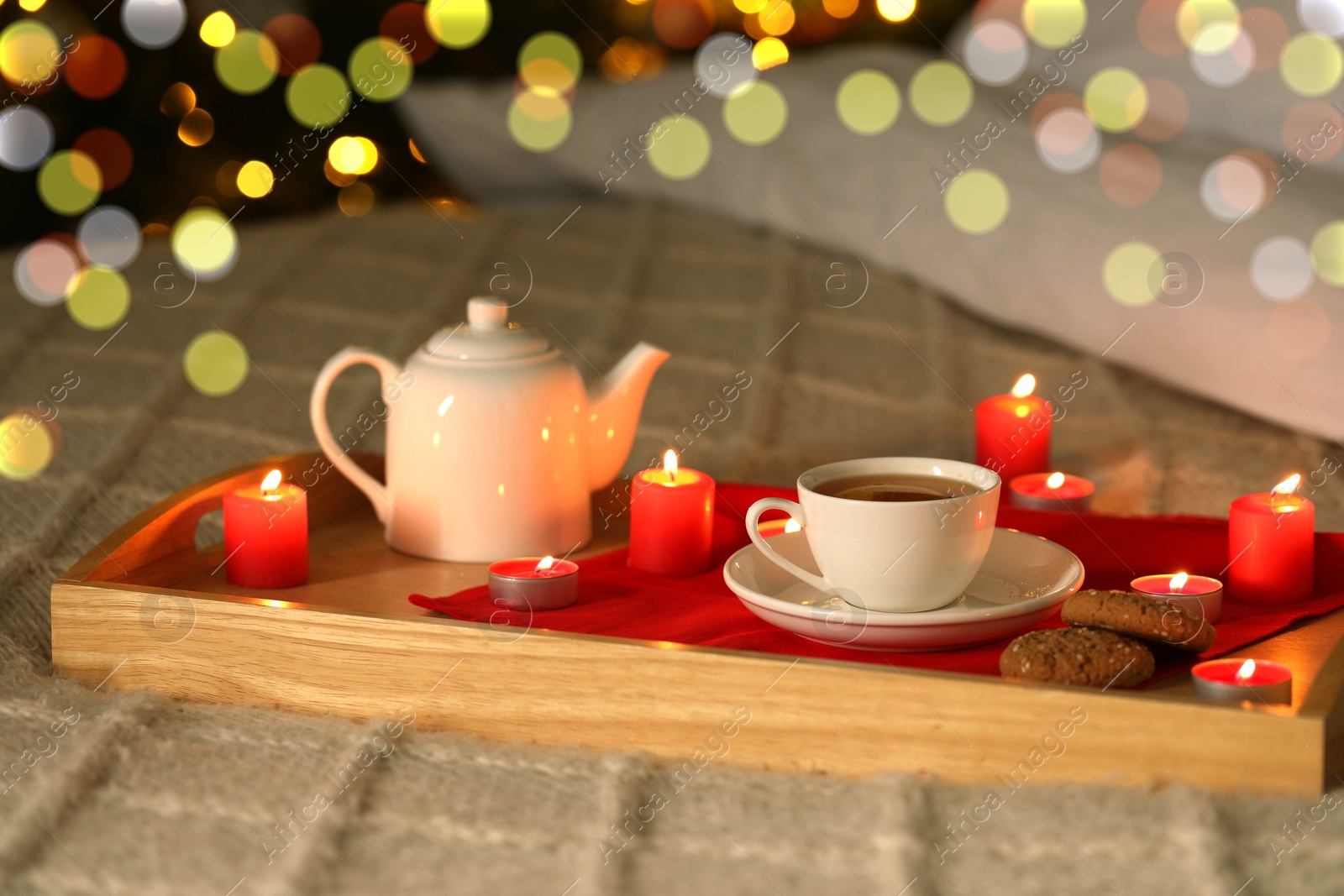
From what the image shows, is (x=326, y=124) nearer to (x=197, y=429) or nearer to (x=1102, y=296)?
(x=197, y=429)

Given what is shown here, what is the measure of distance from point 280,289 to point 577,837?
1227 millimetres

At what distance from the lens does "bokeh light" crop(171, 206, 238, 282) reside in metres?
1.72

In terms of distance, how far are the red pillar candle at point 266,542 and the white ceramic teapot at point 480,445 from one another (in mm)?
72

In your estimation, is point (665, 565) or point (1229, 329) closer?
point (665, 565)

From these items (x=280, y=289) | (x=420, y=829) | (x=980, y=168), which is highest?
(x=980, y=168)

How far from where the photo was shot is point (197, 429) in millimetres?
1233

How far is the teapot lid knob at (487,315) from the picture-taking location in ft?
2.75

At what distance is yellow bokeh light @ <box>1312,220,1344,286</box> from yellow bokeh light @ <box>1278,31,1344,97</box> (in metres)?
0.29

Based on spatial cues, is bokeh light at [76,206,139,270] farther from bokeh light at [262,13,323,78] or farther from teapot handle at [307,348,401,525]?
teapot handle at [307,348,401,525]

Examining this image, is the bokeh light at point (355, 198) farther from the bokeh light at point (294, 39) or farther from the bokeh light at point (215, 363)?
the bokeh light at point (215, 363)

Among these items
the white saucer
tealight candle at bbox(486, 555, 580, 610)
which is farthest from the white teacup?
tealight candle at bbox(486, 555, 580, 610)

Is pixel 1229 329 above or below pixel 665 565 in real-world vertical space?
above

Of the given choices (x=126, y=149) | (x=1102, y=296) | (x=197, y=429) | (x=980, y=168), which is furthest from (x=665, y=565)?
(x=126, y=149)

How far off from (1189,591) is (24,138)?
82.3 inches
